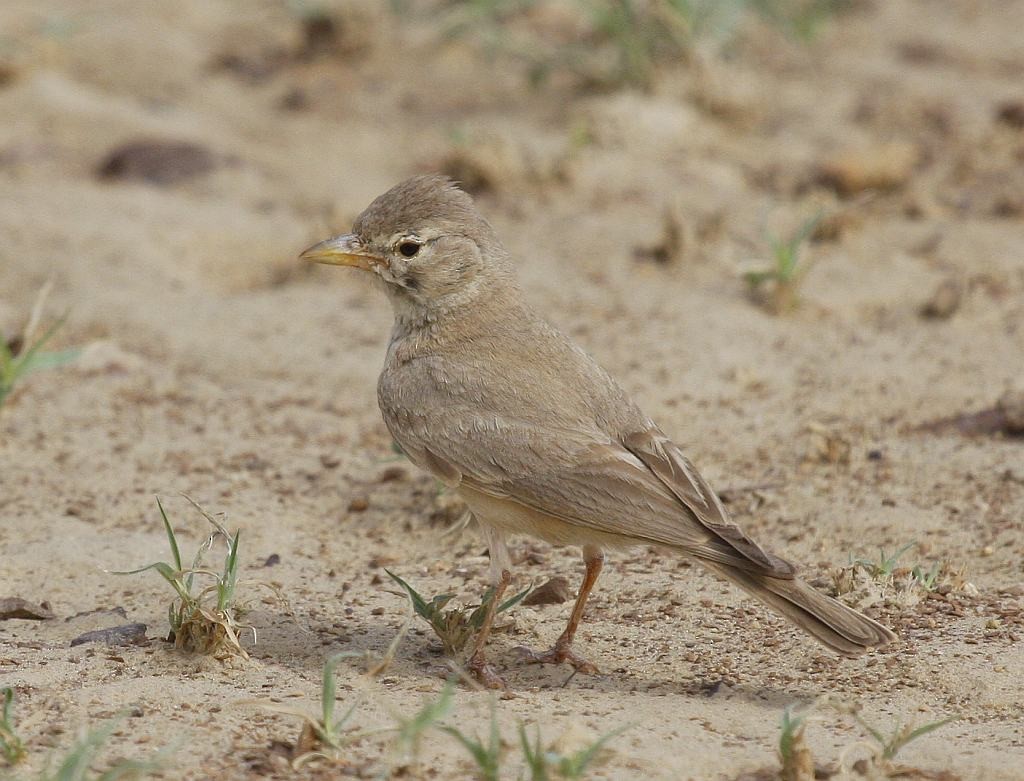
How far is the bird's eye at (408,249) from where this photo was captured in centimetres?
529

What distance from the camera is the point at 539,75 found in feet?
30.6

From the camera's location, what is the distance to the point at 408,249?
5297 millimetres

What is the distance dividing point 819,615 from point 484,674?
0.98 meters

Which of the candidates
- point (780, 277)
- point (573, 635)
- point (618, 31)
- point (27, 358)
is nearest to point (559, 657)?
point (573, 635)

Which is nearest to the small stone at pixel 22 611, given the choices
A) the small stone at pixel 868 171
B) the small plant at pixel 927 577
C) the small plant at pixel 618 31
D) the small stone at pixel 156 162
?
the small plant at pixel 927 577

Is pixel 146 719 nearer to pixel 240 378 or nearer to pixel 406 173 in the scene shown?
pixel 240 378

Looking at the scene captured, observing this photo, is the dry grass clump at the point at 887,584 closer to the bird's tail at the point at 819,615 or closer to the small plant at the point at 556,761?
the bird's tail at the point at 819,615

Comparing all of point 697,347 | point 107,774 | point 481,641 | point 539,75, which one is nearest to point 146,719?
point 107,774

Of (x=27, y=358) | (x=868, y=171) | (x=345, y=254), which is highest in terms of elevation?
(x=868, y=171)

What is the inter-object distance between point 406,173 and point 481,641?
15.6ft

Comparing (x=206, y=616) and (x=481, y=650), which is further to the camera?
(x=481, y=650)

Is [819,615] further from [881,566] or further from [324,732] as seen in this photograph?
Answer: [324,732]

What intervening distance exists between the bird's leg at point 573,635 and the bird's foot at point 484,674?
19 centimetres

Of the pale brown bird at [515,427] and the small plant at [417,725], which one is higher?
the pale brown bird at [515,427]
